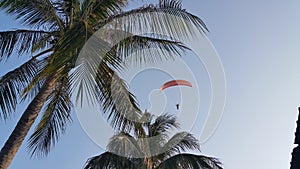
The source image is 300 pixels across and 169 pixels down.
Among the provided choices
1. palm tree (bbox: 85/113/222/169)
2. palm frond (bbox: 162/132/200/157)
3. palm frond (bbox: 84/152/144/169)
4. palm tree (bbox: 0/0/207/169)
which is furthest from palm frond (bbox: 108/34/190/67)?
palm frond (bbox: 162/132/200/157)

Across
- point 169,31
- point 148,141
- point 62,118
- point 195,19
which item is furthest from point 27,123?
point 148,141

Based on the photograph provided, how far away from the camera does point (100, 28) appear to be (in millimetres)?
7234

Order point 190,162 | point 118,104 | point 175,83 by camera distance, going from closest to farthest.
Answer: point 118,104 → point 175,83 → point 190,162

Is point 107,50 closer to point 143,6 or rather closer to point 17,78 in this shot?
point 143,6

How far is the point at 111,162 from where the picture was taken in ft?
41.1

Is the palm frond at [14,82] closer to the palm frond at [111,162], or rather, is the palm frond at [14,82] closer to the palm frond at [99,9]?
the palm frond at [99,9]

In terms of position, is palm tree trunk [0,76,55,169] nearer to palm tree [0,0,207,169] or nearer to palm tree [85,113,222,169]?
palm tree [0,0,207,169]

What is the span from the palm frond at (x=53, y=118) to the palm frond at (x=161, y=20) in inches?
67.0

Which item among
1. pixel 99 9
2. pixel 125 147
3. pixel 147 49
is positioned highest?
pixel 99 9

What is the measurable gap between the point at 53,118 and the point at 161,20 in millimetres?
2795

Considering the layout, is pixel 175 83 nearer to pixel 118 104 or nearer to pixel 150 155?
pixel 118 104

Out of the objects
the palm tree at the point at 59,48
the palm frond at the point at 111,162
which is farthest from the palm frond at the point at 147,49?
the palm frond at the point at 111,162

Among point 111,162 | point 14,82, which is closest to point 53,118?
point 14,82

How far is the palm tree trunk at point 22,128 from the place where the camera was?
6.79 m
